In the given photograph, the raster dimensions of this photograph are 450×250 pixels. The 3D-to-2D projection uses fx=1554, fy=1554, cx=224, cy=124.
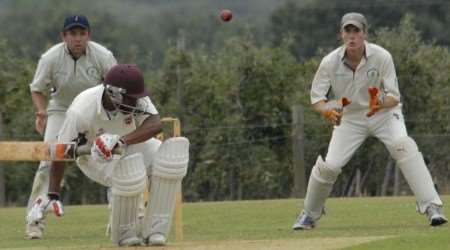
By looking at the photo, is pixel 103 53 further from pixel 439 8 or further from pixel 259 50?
pixel 439 8

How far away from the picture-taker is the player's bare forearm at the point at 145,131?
38.3 ft

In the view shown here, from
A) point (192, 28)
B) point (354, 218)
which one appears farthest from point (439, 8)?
point (354, 218)

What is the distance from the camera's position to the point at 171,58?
27.5 m

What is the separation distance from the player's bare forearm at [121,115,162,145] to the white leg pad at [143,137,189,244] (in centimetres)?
13

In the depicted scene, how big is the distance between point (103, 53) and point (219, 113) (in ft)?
39.2

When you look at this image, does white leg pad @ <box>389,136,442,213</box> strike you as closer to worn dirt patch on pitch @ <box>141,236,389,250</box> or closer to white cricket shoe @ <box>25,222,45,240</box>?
worn dirt patch on pitch @ <box>141,236,389,250</box>

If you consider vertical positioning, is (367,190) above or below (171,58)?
below

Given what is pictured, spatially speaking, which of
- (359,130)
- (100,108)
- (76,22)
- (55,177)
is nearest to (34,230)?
(55,177)

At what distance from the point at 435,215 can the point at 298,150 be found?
10.3 metres

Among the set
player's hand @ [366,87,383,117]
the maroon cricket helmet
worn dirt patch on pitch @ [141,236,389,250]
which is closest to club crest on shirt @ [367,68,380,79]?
player's hand @ [366,87,383,117]

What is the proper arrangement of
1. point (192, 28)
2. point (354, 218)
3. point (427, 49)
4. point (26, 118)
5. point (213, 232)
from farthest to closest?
1. point (192, 28)
2. point (427, 49)
3. point (26, 118)
4. point (354, 218)
5. point (213, 232)

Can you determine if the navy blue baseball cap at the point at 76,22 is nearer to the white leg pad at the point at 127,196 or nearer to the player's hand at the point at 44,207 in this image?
the player's hand at the point at 44,207

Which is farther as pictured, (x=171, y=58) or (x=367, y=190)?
(x=171, y=58)

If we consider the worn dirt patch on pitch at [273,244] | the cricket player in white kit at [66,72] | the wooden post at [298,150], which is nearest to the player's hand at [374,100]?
the worn dirt patch on pitch at [273,244]
